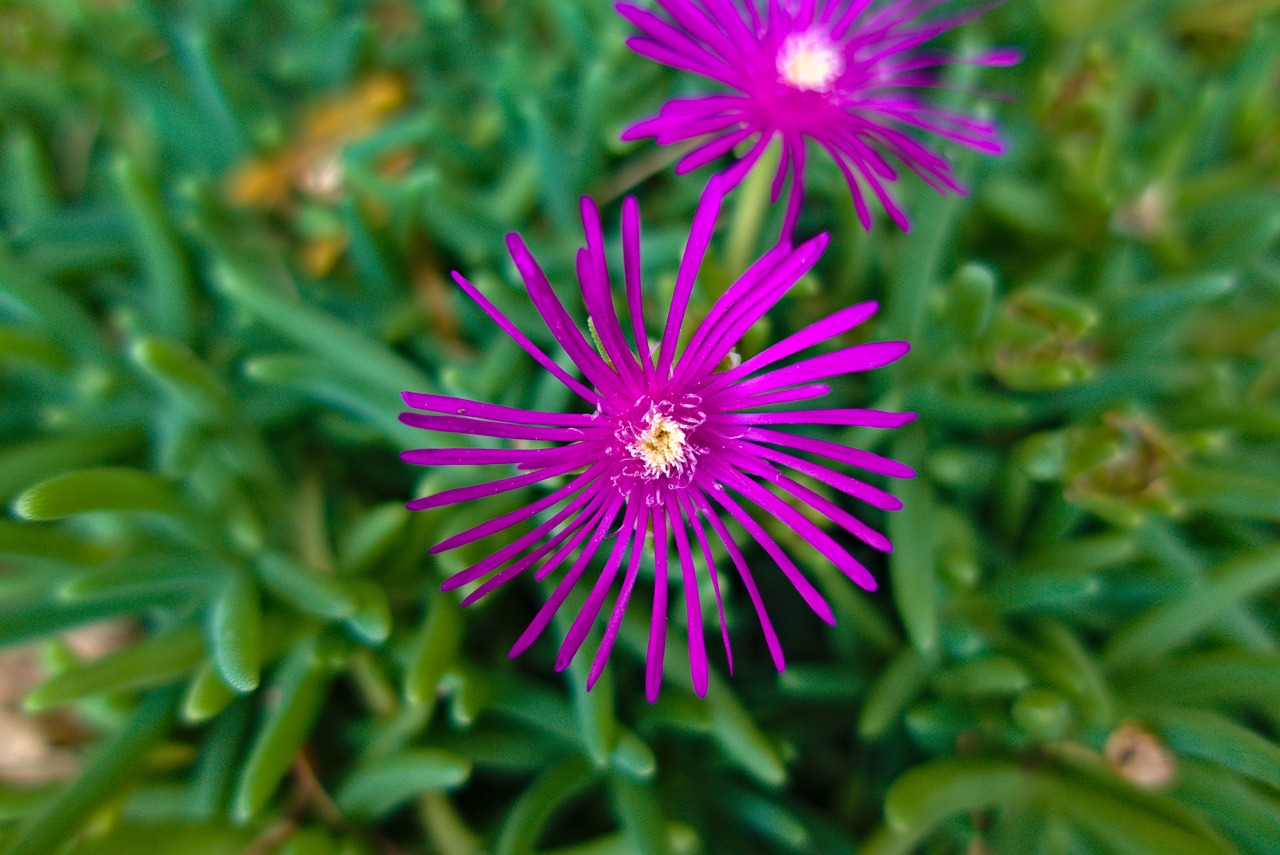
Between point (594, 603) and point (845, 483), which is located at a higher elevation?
point (845, 483)

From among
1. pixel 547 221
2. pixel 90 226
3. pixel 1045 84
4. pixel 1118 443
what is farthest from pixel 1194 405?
pixel 90 226

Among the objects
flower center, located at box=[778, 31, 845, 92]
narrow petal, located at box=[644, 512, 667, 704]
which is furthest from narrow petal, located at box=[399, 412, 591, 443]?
flower center, located at box=[778, 31, 845, 92]

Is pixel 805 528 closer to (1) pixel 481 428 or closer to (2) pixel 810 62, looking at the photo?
(1) pixel 481 428

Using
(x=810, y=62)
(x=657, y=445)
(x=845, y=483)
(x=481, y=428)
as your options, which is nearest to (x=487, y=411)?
(x=481, y=428)

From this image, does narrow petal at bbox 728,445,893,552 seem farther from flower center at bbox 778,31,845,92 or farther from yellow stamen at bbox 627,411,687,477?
flower center at bbox 778,31,845,92

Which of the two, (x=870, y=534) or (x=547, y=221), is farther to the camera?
(x=547, y=221)

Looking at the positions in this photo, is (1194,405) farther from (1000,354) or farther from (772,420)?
(772,420)

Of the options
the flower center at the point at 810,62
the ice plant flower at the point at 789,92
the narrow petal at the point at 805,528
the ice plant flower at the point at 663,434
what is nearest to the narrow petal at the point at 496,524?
the ice plant flower at the point at 663,434
